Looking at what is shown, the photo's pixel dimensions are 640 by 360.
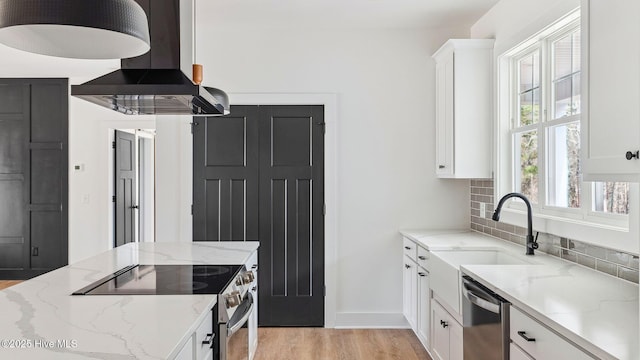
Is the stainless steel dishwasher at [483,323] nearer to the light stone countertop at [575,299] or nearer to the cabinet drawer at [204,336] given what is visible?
the light stone countertop at [575,299]

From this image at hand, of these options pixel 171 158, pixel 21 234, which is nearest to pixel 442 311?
pixel 171 158

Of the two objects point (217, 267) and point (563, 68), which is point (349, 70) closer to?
point (563, 68)

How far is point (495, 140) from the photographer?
3.47 meters

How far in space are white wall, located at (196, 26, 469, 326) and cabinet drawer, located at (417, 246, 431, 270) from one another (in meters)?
0.66

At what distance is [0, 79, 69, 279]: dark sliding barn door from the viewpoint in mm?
5766

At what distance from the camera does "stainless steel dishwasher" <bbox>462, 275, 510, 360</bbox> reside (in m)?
1.94

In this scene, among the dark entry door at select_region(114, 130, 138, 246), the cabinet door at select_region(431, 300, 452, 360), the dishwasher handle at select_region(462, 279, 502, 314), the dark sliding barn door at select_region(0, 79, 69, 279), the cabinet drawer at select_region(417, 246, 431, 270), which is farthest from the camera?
the dark entry door at select_region(114, 130, 138, 246)

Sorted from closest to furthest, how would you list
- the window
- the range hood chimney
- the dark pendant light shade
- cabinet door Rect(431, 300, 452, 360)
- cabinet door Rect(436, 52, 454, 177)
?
1. the dark pendant light shade
2. the range hood chimney
3. the window
4. cabinet door Rect(431, 300, 452, 360)
5. cabinet door Rect(436, 52, 454, 177)

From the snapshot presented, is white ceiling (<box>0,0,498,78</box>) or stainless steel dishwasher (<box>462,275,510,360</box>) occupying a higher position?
white ceiling (<box>0,0,498,78</box>)

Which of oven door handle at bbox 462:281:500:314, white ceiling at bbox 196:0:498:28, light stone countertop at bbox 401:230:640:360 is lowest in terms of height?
oven door handle at bbox 462:281:500:314

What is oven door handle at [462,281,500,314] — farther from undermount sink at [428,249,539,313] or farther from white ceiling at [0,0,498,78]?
white ceiling at [0,0,498,78]

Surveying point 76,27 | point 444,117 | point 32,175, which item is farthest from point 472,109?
point 32,175

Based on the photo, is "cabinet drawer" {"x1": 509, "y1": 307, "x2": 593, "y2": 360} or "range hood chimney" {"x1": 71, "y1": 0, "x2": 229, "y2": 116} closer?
"cabinet drawer" {"x1": 509, "y1": 307, "x2": 593, "y2": 360}

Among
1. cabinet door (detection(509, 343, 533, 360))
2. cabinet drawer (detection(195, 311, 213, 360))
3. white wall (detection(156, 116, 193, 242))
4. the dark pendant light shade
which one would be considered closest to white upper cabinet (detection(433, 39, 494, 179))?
cabinet door (detection(509, 343, 533, 360))
